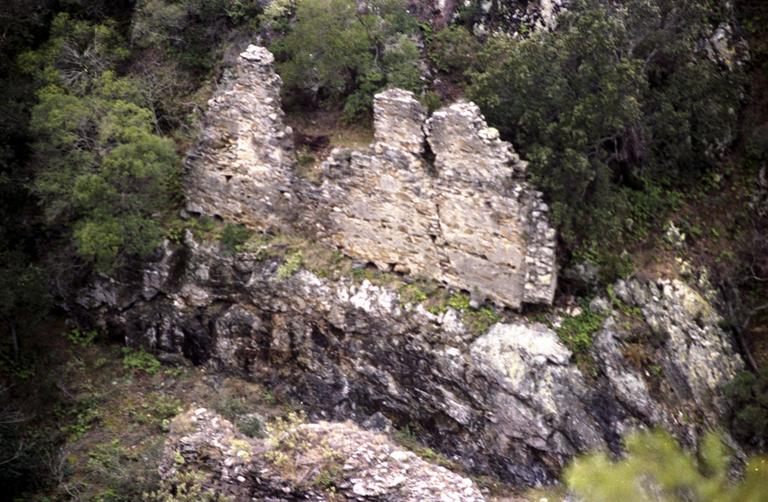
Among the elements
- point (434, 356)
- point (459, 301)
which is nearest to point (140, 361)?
point (434, 356)

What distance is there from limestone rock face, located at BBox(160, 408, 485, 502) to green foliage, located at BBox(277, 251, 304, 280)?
3.38 m

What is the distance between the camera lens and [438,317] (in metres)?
15.2

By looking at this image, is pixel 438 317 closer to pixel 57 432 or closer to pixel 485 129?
pixel 485 129

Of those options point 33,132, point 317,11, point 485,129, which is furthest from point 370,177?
point 33,132

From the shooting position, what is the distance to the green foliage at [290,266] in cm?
1617

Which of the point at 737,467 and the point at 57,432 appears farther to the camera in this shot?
the point at 57,432

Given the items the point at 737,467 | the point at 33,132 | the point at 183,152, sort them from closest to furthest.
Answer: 1. the point at 737,467
2. the point at 33,132
3. the point at 183,152

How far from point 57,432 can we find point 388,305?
6.56 meters

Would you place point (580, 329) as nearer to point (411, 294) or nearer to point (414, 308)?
point (414, 308)

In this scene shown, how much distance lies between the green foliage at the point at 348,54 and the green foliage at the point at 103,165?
10.1ft

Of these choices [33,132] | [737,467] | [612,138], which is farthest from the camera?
[33,132]

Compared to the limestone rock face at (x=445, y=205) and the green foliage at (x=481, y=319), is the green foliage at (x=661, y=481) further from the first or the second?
the limestone rock face at (x=445, y=205)

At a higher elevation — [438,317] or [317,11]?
[317,11]

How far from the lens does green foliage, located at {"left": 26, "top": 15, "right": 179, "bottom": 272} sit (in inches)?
614
